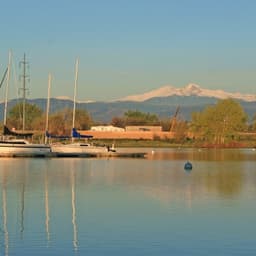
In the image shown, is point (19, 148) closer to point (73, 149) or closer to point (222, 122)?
point (73, 149)

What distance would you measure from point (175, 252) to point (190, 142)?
12464 cm

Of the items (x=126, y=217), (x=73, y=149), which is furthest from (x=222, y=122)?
(x=126, y=217)

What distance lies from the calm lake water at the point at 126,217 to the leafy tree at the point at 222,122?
93526 mm

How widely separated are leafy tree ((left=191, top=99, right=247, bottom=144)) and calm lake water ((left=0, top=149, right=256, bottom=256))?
307ft

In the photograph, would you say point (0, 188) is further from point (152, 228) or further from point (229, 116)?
point (229, 116)

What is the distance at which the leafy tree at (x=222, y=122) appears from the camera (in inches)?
5335

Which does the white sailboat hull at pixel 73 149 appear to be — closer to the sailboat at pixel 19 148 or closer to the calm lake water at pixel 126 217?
the sailboat at pixel 19 148

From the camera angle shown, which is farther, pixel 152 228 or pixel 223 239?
pixel 152 228

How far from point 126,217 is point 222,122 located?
111403mm

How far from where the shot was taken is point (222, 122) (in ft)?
444

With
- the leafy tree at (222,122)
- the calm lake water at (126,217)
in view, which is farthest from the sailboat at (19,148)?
the leafy tree at (222,122)

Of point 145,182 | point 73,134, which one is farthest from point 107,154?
point 145,182

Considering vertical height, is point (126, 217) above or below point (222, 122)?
below

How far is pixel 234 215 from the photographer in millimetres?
26125
